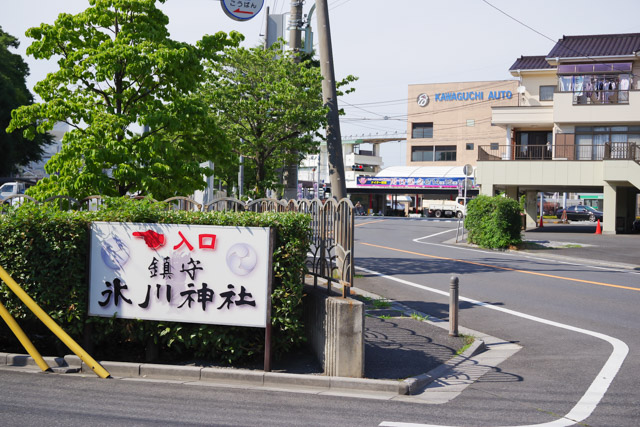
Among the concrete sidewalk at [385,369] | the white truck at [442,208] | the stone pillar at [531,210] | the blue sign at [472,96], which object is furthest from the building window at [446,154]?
the concrete sidewalk at [385,369]

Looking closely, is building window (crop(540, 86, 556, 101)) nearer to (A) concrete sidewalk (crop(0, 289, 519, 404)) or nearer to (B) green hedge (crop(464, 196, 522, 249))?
(B) green hedge (crop(464, 196, 522, 249))

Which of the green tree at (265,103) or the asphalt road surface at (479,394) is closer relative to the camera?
the asphalt road surface at (479,394)

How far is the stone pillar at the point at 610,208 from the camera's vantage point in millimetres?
34125

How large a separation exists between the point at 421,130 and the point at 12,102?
151 feet

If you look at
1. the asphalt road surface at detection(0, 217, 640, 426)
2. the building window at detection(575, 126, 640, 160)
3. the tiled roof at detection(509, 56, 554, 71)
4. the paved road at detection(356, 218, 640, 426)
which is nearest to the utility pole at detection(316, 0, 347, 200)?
the paved road at detection(356, 218, 640, 426)

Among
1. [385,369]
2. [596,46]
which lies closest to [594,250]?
[385,369]

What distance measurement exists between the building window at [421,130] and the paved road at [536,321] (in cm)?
5346

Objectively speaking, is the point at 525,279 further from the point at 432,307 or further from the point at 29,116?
the point at 29,116

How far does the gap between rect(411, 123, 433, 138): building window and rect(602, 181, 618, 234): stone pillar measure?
41.1 metres

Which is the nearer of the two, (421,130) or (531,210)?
(531,210)

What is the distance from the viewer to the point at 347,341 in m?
6.59

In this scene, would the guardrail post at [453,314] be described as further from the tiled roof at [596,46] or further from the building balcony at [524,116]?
the tiled roof at [596,46]

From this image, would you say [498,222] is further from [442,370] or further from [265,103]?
[442,370]

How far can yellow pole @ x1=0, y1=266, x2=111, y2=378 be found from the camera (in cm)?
656
